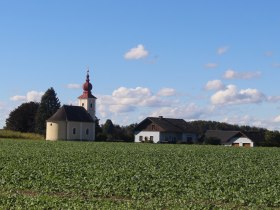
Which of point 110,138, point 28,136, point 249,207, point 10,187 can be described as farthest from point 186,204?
point 110,138

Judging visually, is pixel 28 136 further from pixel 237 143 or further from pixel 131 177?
pixel 131 177

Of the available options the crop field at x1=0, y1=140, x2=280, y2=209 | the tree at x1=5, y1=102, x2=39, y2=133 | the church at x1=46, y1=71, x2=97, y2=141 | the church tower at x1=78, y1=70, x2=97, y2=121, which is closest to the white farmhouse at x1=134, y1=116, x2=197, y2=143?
the church at x1=46, y1=71, x2=97, y2=141

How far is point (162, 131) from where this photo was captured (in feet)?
337

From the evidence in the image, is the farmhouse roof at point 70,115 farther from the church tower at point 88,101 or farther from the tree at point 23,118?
the tree at point 23,118

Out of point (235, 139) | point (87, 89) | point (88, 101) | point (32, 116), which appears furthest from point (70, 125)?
point (235, 139)

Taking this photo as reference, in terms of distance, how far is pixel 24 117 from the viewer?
117 m

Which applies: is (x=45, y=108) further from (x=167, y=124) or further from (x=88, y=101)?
(x=167, y=124)

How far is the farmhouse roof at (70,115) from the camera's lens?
97312mm

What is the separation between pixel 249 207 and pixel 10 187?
8598 mm

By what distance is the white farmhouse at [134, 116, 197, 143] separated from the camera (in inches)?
4070

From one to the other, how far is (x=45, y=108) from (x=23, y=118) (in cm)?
530

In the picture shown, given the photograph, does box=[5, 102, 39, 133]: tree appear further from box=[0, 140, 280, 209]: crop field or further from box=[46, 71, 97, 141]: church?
box=[0, 140, 280, 209]: crop field

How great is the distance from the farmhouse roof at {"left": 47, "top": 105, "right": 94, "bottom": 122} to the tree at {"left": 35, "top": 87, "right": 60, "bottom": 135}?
11720 millimetres

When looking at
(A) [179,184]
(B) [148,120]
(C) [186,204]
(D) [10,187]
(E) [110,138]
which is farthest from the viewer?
(B) [148,120]
